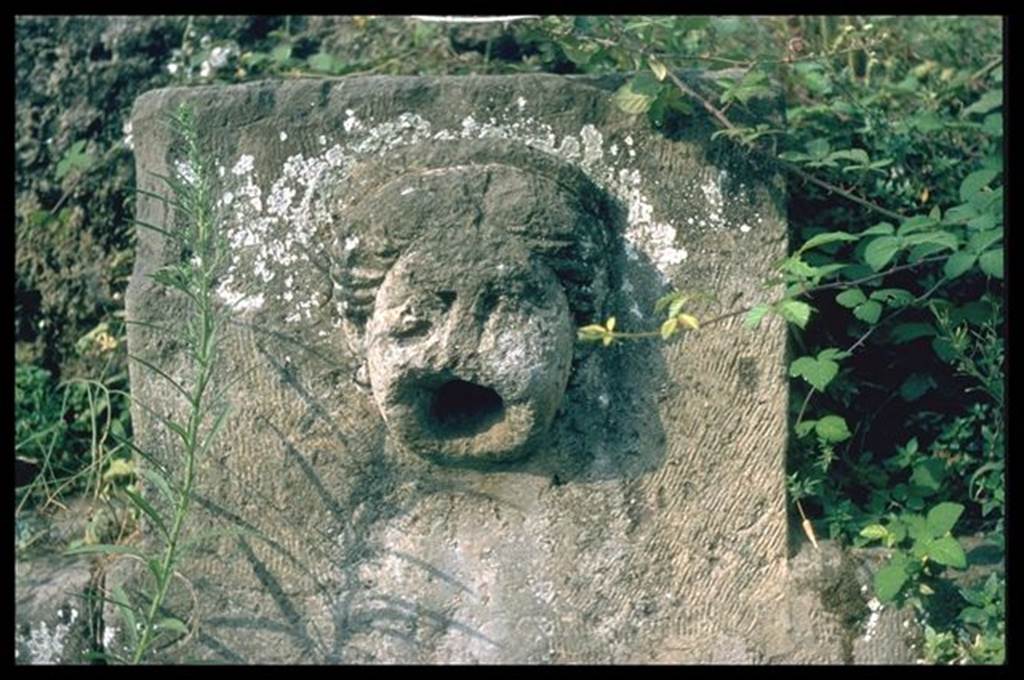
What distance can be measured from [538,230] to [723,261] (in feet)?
1.06

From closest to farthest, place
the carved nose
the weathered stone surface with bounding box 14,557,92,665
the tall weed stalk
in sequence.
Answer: the tall weed stalk → the carved nose → the weathered stone surface with bounding box 14,557,92,665

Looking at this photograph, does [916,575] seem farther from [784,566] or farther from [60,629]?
[60,629]

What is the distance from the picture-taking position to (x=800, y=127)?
297 cm

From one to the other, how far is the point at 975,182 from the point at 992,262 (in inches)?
9.3

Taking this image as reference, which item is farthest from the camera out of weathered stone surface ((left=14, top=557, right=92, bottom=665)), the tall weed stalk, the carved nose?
weathered stone surface ((left=14, top=557, right=92, bottom=665))

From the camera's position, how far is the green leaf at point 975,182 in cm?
272

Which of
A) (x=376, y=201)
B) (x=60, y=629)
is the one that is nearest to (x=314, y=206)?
(x=376, y=201)

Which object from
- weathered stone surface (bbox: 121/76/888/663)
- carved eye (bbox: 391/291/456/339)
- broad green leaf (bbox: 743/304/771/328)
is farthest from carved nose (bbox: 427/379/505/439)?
broad green leaf (bbox: 743/304/771/328)

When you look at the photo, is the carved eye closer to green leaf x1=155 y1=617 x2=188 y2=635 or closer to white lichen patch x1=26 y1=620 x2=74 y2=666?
green leaf x1=155 y1=617 x2=188 y2=635

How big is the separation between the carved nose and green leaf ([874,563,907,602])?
0.63 metres

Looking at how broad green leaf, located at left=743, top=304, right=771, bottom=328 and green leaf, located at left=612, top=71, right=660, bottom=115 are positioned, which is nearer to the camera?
→ broad green leaf, located at left=743, top=304, right=771, bottom=328

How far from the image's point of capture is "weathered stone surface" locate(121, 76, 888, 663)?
2547mm

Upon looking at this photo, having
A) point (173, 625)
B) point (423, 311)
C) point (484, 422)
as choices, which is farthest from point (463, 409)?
point (173, 625)

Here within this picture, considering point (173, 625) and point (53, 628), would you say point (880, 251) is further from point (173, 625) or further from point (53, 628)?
point (53, 628)
